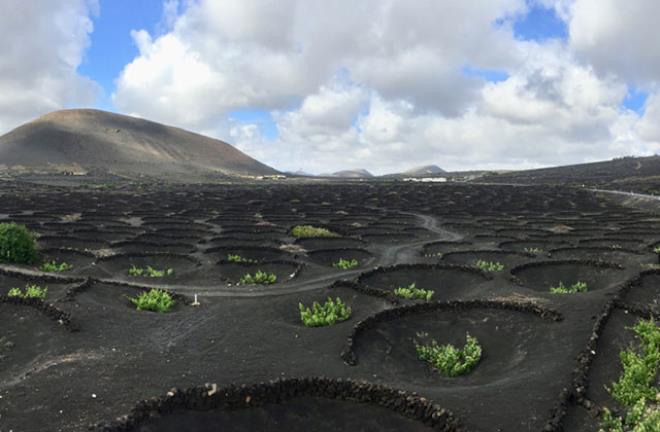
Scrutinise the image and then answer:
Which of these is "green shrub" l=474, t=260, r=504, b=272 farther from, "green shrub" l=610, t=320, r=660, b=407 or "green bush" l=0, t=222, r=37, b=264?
"green bush" l=0, t=222, r=37, b=264

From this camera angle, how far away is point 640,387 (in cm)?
1262

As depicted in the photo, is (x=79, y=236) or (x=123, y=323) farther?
(x=79, y=236)

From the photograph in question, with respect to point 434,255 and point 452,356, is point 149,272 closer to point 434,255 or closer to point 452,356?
point 434,255

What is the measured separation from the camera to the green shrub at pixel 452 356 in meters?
15.3

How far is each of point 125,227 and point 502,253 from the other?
3059cm

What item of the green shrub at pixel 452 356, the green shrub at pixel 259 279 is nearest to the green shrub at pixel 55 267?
the green shrub at pixel 259 279

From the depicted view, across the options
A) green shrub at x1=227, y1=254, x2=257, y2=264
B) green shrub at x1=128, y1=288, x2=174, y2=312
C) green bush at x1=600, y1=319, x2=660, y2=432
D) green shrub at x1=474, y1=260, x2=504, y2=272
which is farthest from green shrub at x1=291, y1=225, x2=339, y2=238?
green bush at x1=600, y1=319, x2=660, y2=432

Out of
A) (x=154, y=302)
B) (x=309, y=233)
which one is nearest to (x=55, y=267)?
(x=154, y=302)

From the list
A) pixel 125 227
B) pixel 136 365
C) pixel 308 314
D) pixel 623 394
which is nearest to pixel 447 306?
pixel 308 314

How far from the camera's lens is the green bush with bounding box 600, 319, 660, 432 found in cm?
1089

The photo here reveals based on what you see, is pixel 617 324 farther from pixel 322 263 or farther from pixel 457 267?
pixel 322 263

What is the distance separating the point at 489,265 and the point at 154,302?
60.7 feet

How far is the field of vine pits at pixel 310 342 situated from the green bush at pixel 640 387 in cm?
44

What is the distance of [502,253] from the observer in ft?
108
